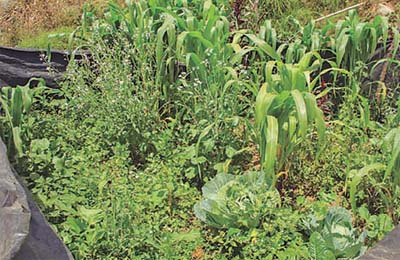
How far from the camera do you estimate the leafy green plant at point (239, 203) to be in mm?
2461

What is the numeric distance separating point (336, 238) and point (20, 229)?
4.09ft

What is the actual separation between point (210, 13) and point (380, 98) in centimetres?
106

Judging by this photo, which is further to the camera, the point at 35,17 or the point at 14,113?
the point at 35,17

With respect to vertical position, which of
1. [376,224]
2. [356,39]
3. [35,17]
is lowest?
[376,224]

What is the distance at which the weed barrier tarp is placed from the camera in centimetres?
172

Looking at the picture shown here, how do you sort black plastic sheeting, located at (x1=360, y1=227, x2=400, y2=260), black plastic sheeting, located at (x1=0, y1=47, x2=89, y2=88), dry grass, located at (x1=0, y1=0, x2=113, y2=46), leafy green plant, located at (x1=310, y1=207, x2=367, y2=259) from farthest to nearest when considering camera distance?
dry grass, located at (x1=0, y1=0, x2=113, y2=46)
black plastic sheeting, located at (x1=0, y1=47, x2=89, y2=88)
leafy green plant, located at (x1=310, y1=207, x2=367, y2=259)
black plastic sheeting, located at (x1=360, y1=227, x2=400, y2=260)

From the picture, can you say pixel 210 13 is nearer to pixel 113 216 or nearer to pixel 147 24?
pixel 147 24

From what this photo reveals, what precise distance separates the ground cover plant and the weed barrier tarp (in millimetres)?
375

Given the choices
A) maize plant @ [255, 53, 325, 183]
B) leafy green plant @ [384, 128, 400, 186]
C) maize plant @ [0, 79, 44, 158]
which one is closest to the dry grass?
maize plant @ [0, 79, 44, 158]

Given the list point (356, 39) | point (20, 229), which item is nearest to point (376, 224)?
point (356, 39)

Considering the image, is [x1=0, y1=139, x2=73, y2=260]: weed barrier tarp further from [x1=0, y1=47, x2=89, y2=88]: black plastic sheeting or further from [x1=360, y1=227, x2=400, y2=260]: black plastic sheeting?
[x1=0, y1=47, x2=89, y2=88]: black plastic sheeting

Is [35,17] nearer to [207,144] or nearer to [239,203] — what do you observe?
[207,144]

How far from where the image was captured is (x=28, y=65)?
3.53 metres

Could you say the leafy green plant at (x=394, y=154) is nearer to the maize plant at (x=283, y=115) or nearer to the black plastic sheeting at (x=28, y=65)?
the maize plant at (x=283, y=115)
